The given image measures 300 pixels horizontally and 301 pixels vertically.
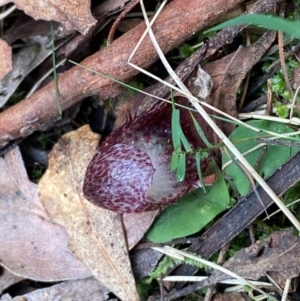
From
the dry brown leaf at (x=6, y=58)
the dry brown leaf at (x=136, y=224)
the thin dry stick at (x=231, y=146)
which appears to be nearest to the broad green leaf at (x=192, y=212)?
the dry brown leaf at (x=136, y=224)

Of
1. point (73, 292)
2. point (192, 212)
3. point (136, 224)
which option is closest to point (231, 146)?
point (192, 212)

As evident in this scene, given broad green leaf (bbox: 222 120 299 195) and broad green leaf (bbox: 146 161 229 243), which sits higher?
broad green leaf (bbox: 222 120 299 195)

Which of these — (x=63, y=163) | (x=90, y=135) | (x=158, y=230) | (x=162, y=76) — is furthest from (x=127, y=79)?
(x=158, y=230)

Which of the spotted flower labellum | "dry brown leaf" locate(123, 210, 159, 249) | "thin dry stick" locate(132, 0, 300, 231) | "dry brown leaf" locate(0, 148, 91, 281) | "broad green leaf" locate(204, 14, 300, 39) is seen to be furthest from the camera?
A: "dry brown leaf" locate(0, 148, 91, 281)

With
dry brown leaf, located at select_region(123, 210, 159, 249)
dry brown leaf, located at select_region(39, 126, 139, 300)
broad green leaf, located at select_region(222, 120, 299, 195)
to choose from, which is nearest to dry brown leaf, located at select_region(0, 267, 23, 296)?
dry brown leaf, located at select_region(39, 126, 139, 300)

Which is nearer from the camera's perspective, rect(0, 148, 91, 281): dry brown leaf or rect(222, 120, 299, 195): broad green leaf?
rect(222, 120, 299, 195): broad green leaf

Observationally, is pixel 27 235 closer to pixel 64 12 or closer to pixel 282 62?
pixel 64 12

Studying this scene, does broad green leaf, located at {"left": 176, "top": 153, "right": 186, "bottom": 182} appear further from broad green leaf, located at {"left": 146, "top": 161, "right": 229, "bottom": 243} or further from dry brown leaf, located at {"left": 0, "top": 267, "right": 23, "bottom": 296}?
dry brown leaf, located at {"left": 0, "top": 267, "right": 23, "bottom": 296}
